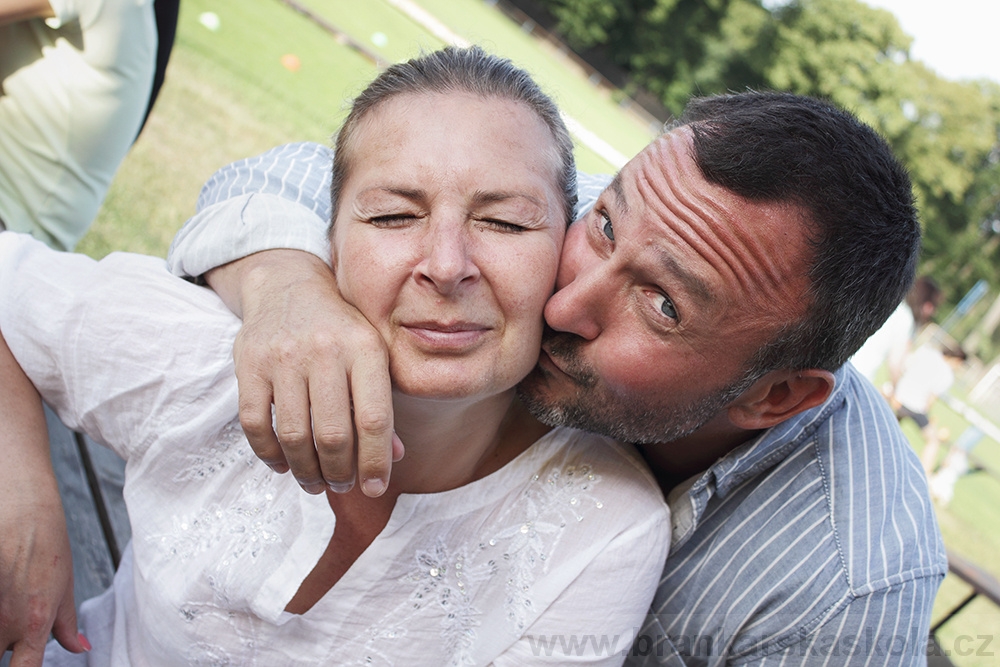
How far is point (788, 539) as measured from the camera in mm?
2096

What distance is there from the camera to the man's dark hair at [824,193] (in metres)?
1.80

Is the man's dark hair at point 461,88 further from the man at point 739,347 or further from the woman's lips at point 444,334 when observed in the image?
the woman's lips at point 444,334

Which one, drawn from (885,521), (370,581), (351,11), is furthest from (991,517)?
(351,11)

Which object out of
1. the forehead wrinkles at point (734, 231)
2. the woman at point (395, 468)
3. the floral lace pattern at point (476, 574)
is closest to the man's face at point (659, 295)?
the forehead wrinkles at point (734, 231)

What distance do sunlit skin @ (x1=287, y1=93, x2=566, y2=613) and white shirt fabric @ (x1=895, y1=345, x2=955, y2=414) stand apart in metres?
9.77

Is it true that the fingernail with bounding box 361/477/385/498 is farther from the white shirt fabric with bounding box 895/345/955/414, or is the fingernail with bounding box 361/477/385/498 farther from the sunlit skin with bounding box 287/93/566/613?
the white shirt fabric with bounding box 895/345/955/414

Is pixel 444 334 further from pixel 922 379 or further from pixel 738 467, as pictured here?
pixel 922 379

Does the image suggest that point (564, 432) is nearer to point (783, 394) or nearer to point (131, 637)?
point (783, 394)

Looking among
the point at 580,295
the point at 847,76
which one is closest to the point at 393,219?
the point at 580,295

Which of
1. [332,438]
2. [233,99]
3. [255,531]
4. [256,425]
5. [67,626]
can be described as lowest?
[233,99]

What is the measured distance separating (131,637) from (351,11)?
2124cm

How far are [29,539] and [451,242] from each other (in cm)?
120

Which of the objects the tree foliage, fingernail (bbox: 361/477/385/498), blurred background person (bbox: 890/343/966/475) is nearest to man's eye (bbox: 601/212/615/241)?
fingernail (bbox: 361/477/385/498)

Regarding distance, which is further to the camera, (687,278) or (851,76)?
(851,76)
